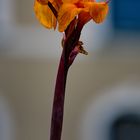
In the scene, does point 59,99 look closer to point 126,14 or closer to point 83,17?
point 83,17

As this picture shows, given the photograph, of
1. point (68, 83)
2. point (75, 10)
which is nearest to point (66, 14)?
point (75, 10)

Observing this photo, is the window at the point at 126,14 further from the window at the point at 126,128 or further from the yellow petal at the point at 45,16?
the yellow petal at the point at 45,16

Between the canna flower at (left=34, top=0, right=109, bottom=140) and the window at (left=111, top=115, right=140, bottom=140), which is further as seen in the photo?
the window at (left=111, top=115, right=140, bottom=140)

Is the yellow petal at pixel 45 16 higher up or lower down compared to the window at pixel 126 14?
lower down

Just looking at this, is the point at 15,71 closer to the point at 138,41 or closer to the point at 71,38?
the point at 138,41

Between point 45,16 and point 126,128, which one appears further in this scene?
point 126,128

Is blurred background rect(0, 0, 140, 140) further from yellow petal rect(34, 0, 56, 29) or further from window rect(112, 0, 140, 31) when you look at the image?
yellow petal rect(34, 0, 56, 29)

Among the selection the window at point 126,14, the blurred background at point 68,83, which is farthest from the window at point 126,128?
the window at point 126,14

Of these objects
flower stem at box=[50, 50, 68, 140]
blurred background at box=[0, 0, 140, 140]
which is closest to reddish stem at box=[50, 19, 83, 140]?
flower stem at box=[50, 50, 68, 140]
